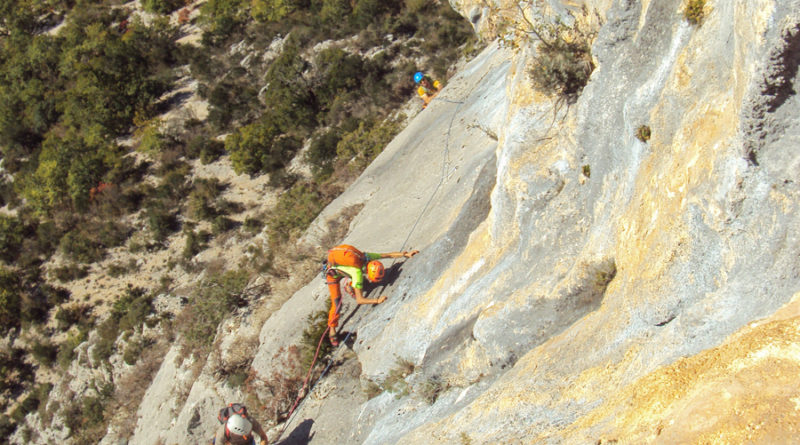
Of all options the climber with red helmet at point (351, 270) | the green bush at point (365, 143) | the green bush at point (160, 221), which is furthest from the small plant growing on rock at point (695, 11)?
the green bush at point (160, 221)

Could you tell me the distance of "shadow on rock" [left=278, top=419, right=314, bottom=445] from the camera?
35.3 feet

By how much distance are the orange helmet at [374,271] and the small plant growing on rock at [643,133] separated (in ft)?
19.1

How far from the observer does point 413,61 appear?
2191cm

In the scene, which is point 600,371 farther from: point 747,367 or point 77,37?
point 77,37

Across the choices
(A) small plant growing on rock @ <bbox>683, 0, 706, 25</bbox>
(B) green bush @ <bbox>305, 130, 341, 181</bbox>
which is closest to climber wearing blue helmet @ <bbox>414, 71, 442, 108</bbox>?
(B) green bush @ <bbox>305, 130, 341, 181</bbox>

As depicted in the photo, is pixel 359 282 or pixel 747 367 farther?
pixel 359 282

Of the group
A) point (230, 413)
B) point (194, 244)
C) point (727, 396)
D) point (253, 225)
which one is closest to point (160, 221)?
point (194, 244)

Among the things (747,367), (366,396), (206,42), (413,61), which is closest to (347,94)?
(413,61)

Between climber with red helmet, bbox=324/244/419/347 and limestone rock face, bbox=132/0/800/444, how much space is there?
0.49 metres

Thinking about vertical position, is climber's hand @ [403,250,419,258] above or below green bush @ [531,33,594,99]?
below

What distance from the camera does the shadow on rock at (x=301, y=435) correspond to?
35.3ft

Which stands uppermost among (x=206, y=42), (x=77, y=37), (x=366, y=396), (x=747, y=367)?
(x=77, y=37)

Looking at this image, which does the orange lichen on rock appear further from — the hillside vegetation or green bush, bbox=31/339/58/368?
green bush, bbox=31/339/58/368

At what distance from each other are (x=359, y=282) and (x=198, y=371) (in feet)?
18.7
